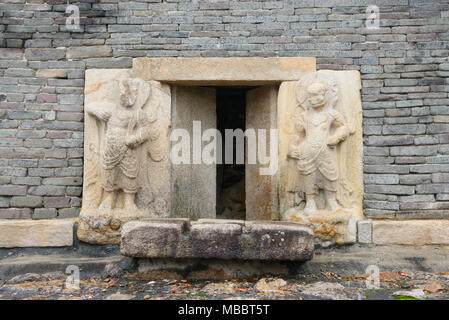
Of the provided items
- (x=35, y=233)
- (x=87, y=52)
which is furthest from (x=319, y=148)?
(x=35, y=233)

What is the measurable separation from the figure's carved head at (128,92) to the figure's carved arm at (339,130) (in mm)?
2127

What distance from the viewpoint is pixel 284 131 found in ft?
13.9

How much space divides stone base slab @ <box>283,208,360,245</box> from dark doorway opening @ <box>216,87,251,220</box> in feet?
6.33

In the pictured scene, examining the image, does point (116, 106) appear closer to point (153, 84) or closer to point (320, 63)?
point (153, 84)

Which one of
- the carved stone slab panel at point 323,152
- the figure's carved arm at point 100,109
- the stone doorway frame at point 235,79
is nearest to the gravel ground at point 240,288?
the carved stone slab panel at point 323,152

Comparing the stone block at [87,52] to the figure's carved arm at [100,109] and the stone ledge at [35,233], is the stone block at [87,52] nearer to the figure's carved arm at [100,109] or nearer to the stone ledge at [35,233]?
the figure's carved arm at [100,109]

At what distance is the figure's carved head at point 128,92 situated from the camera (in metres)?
4.13

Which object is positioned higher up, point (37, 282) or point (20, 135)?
point (20, 135)

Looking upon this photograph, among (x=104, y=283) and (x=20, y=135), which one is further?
(x=20, y=135)

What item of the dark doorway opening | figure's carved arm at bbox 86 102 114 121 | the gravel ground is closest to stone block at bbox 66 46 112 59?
figure's carved arm at bbox 86 102 114 121

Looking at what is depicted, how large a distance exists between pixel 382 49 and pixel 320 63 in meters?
0.69

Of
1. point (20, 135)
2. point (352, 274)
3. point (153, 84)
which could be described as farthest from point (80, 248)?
point (352, 274)

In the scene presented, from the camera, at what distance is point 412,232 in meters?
4.01

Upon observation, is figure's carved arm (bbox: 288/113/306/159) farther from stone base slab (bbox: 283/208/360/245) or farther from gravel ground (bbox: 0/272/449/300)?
gravel ground (bbox: 0/272/449/300)
